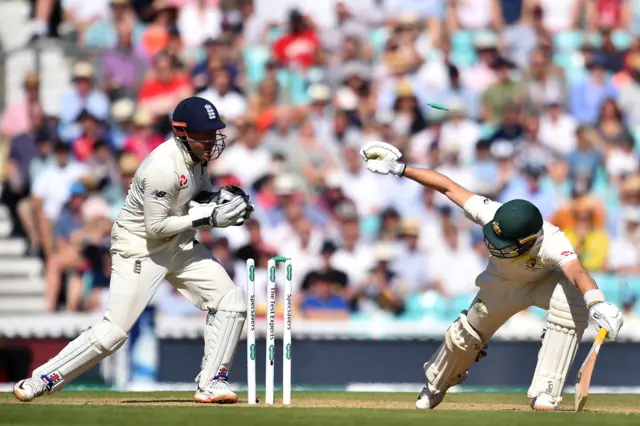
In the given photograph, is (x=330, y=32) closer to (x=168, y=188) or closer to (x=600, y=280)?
(x=600, y=280)

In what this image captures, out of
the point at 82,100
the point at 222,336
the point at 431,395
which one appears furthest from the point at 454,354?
the point at 82,100

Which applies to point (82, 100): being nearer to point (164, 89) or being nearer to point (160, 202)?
point (164, 89)

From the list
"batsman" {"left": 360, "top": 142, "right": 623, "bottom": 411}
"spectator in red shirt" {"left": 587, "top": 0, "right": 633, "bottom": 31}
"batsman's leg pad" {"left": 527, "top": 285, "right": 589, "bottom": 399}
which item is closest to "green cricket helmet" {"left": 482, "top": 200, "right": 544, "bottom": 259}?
"batsman" {"left": 360, "top": 142, "right": 623, "bottom": 411}

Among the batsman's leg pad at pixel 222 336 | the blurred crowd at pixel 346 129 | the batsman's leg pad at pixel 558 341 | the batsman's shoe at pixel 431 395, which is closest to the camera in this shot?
the batsman's leg pad at pixel 558 341

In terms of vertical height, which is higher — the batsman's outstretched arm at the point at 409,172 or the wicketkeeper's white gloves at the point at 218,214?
the batsman's outstretched arm at the point at 409,172

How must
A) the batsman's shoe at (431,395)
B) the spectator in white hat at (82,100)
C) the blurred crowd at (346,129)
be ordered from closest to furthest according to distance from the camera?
the batsman's shoe at (431,395), the blurred crowd at (346,129), the spectator in white hat at (82,100)

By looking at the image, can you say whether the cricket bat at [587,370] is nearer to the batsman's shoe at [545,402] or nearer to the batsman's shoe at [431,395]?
the batsman's shoe at [545,402]

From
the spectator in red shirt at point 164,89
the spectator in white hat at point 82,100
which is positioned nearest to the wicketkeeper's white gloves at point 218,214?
the spectator in red shirt at point 164,89
